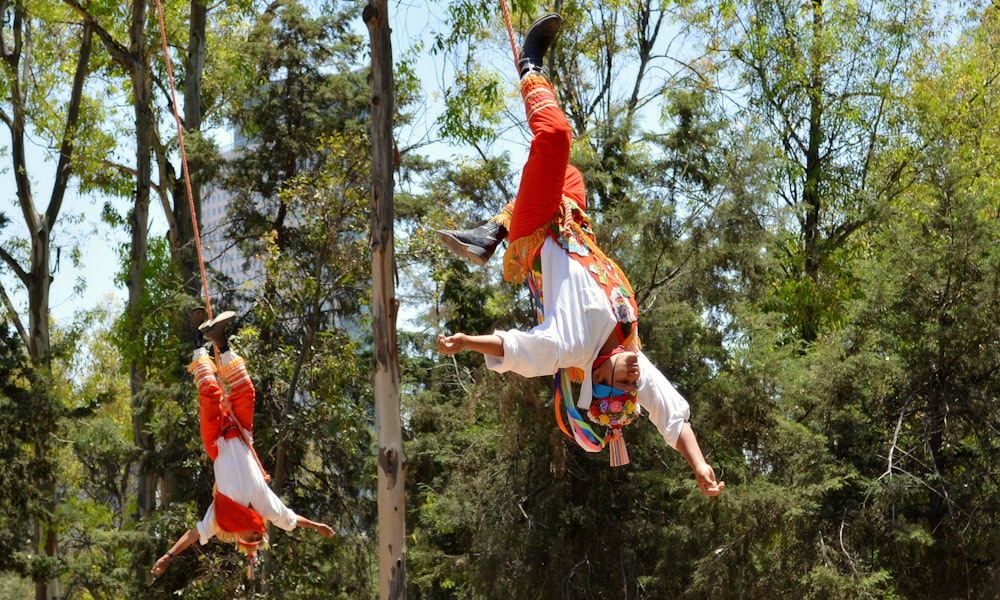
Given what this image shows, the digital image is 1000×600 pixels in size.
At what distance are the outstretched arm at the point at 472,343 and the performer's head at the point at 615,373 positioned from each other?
0.38m

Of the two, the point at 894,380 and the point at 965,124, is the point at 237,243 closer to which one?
the point at 894,380

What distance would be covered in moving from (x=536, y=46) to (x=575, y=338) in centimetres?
98

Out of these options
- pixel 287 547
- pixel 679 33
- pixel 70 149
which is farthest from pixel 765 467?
pixel 70 149

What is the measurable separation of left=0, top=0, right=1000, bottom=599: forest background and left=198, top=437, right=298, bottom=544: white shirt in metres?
2.71

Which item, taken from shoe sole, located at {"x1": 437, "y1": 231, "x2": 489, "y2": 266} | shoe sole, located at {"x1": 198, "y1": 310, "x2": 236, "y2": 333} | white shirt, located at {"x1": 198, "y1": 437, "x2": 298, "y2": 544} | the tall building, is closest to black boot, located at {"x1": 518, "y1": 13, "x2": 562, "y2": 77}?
shoe sole, located at {"x1": 437, "y1": 231, "x2": 489, "y2": 266}

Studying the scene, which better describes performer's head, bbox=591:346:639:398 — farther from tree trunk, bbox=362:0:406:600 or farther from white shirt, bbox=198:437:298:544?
white shirt, bbox=198:437:298:544

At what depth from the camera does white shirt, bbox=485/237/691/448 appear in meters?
3.32

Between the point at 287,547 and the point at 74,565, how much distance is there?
7.16 feet

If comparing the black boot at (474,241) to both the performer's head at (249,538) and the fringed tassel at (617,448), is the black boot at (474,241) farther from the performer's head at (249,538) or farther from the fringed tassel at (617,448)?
the performer's head at (249,538)

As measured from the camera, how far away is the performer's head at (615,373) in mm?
3439

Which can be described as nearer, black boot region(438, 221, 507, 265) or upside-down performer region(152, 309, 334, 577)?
black boot region(438, 221, 507, 265)

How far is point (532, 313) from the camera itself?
384 inches

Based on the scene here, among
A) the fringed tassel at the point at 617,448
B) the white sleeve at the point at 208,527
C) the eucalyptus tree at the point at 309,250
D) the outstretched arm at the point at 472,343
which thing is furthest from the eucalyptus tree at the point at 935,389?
the outstretched arm at the point at 472,343

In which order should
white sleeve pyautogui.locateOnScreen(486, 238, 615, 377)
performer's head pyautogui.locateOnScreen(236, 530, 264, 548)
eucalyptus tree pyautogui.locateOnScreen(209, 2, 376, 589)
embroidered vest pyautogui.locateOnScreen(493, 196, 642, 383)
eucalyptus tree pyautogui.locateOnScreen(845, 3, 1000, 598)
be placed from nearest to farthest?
white sleeve pyautogui.locateOnScreen(486, 238, 615, 377) < embroidered vest pyautogui.locateOnScreen(493, 196, 642, 383) < performer's head pyautogui.locateOnScreen(236, 530, 264, 548) < eucalyptus tree pyautogui.locateOnScreen(845, 3, 1000, 598) < eucalyptus tree pyautogui.locateOnScreen(209, 2, 376, 589)
